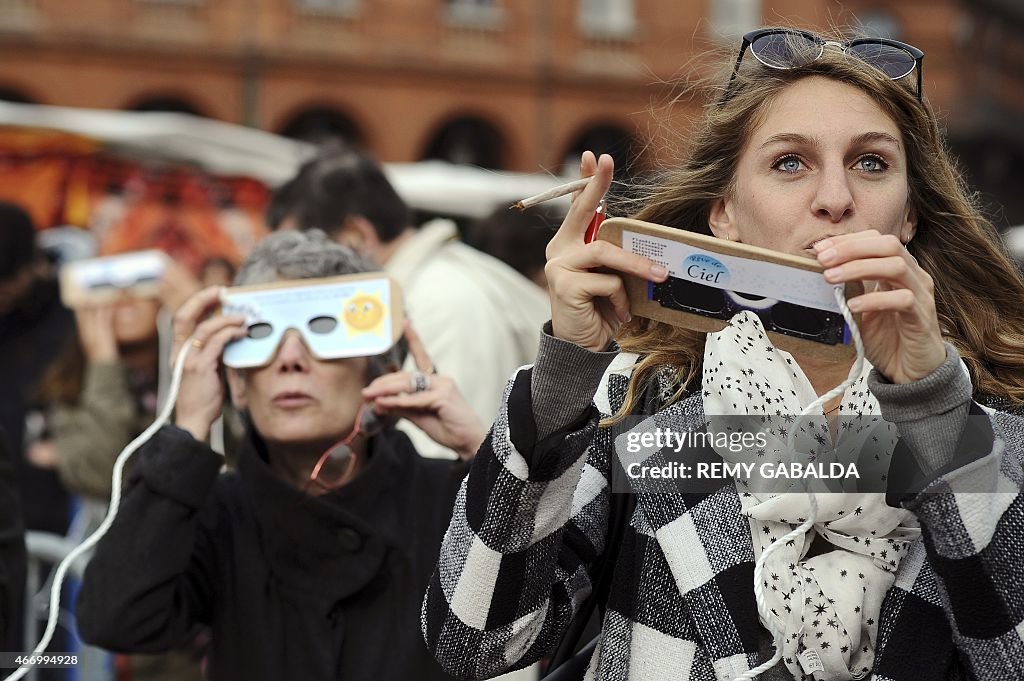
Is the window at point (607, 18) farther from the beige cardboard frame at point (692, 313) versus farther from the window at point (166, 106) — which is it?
the beige cardboard frame at point (692, 313)

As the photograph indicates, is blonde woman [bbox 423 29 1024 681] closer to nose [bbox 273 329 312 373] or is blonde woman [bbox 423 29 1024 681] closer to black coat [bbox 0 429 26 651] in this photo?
nose [bbox 273 329 312 373]

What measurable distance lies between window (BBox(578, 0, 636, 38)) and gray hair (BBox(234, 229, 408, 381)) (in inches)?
1085

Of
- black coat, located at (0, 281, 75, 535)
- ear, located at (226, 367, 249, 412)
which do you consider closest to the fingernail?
ear, located at (226, 367, 249, 412)

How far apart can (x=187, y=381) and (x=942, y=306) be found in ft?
5.32

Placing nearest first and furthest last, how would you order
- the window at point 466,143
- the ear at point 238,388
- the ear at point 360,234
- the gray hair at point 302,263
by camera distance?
the ear at point 238,388 → the gray hair at point 302,263 → the ear at point 360,234 → the window at point 466,143

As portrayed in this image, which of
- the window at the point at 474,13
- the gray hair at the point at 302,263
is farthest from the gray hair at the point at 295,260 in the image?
the window at the point at 474,13

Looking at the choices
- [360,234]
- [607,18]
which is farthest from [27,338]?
[607,18]

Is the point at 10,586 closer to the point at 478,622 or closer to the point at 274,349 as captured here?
the point at 274,349

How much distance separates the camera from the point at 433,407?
3.12 meters

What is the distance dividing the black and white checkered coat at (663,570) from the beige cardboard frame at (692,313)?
0.17 meters

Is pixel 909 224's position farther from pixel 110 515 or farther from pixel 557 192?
pixel 110 515

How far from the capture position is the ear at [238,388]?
320 cm

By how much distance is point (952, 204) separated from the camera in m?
2.37

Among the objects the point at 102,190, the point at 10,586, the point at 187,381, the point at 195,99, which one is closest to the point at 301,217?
the point at 187,381
